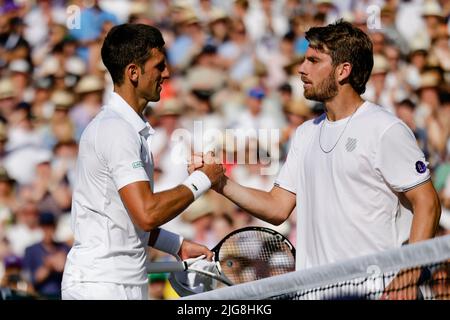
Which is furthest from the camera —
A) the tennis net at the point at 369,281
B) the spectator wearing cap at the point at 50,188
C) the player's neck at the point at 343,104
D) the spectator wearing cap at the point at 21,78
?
the spectator wearing cap at the point at 21,78

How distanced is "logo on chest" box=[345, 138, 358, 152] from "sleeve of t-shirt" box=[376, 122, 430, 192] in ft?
0.48

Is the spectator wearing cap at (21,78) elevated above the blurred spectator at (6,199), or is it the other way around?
the spectator wearing cap at (21,78)

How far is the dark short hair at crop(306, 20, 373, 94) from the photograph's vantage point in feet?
15.3

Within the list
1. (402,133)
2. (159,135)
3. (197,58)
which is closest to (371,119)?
(402,133)

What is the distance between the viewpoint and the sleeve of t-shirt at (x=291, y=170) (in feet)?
16.1

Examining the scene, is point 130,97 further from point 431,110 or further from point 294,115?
point 431,110

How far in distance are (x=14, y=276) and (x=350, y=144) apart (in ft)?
13.8

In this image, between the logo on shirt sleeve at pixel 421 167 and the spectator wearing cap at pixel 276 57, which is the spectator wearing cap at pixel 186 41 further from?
the logo on shirt sleeve at pixel 421 167

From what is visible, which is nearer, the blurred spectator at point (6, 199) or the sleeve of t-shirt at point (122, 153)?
the sleeve of t-shirt at point (122, 153)

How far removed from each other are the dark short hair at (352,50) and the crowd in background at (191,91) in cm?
330

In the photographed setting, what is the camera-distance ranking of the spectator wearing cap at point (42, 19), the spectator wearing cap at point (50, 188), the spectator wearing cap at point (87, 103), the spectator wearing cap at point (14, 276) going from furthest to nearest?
1. the spectator wearing cap at point (42, 19)
2. the spectator wearing cap at point (87, 103)
3. the spectator wearing cap at point (50, 188)
4. the spectator wearing cap at point (14, 276)

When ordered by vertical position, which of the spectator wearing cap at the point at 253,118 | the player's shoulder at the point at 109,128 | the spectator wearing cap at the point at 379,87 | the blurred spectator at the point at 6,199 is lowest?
the blurred spectator at the point at 6,199

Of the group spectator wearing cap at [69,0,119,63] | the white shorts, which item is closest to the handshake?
the white shorts

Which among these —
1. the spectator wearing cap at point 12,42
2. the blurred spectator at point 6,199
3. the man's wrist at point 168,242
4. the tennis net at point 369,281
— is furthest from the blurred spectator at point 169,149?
the tennis net at point 369,281
